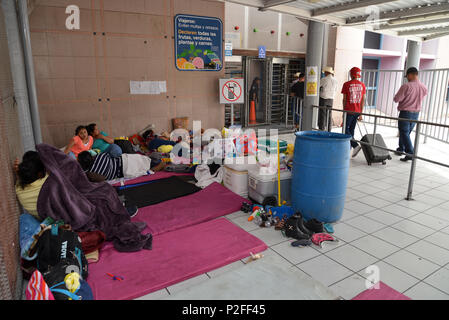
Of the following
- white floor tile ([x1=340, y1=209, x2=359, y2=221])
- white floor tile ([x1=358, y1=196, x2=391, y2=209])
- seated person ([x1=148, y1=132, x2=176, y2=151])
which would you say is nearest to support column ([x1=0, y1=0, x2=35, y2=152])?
seated person ([x1=148, y1=132, x2=176, y2=151])

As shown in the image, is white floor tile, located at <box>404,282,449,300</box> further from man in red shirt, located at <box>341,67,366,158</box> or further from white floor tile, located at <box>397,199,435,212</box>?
man in red shirt, located at <box>341,67,366,158</box>

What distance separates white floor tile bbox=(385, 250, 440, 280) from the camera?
2.80m

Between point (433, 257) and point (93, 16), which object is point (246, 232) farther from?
point (93, 16)

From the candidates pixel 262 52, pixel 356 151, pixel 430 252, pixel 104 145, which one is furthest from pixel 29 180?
pixel 262 52

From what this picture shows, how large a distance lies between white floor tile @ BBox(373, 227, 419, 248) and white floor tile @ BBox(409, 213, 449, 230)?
458 mm

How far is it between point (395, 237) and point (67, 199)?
135 inches

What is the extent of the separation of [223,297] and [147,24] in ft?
21.0

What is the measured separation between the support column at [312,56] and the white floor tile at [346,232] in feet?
11.6

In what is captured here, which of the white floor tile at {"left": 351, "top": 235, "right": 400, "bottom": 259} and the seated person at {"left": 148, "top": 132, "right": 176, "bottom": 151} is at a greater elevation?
the seated person at {"left": 148, "top": 132, "right": 176, "bottom": 151}

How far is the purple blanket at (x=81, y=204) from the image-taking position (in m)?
3.03

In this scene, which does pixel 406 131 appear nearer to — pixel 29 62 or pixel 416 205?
pixel 416 205

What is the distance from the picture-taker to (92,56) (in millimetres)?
6578
